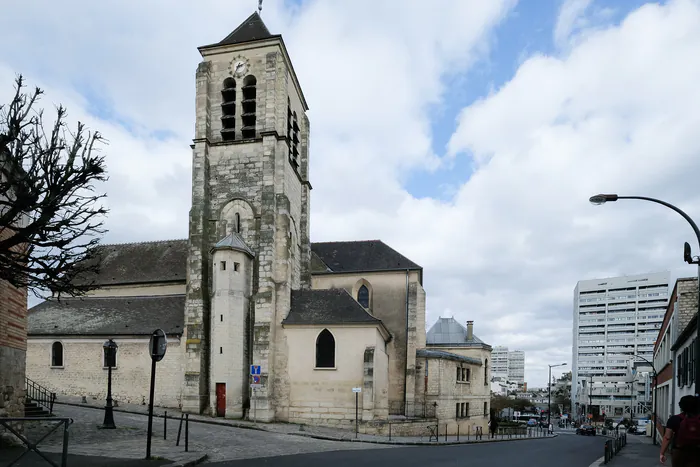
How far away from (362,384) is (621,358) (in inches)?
4947

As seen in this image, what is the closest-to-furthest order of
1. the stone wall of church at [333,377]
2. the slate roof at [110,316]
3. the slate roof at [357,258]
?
the stone wall of church at [333,377], the slate roof at [110,316], the slate roof at [357,258]

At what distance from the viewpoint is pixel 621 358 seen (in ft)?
436

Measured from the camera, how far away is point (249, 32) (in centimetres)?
3166

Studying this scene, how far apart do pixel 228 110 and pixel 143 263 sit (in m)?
10.7

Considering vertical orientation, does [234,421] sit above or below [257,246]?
below

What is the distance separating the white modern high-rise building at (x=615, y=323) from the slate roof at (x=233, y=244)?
380 feet

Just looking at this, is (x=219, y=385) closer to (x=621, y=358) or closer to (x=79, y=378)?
(x=79, y=378)

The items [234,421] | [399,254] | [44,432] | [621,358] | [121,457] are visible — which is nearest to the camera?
[44,432]

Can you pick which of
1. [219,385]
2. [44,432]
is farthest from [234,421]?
[44,432]

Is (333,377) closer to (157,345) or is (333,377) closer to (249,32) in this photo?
(157,345)

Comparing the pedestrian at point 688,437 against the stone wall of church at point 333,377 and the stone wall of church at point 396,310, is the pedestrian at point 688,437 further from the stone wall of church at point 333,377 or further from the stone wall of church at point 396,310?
the stone wall of church at point 396,310

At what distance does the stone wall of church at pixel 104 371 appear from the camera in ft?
91.9

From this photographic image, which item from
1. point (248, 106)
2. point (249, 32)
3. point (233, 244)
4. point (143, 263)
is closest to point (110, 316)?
point (143, 263)

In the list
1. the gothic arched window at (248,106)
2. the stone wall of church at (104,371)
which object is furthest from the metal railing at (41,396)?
the gothic arched window at (248,106)
